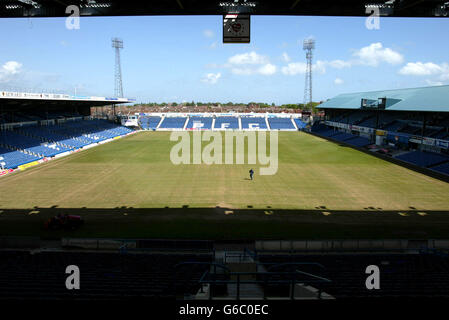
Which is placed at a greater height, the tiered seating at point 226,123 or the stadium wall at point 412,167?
the tiered seating at point 226,123

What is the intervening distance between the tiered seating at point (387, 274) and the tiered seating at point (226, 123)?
76.3m

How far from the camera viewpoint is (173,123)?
90125 mm

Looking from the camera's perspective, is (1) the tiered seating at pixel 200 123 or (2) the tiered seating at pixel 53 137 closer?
(2) the tiered seating at pixel 53 137

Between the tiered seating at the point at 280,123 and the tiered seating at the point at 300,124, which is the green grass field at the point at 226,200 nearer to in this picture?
the tiered seating at the point at 280,123

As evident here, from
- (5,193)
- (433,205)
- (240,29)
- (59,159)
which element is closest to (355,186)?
(433,205)

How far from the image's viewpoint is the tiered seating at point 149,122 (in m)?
87.3

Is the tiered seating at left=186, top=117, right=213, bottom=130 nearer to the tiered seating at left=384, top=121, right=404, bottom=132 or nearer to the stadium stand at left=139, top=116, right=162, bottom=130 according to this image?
the stadium stand at left=139, top=116, right=162, bottom=130

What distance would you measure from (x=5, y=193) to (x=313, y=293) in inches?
1058

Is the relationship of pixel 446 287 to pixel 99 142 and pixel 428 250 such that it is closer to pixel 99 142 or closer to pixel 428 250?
pixel 428 250

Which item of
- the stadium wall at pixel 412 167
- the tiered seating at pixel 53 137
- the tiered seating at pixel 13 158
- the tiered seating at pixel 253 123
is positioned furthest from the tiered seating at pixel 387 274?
the tiered seating at pixel 253 123

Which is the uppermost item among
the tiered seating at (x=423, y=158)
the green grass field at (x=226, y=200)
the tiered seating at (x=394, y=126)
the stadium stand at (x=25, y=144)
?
the tiered seating at (x=394, y=126)

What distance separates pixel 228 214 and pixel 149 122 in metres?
78.3

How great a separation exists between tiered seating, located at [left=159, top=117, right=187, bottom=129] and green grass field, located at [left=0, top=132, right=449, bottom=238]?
50.9 meters

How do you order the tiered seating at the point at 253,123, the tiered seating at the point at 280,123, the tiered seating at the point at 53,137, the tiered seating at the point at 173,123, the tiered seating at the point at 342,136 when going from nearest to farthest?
1. the tiered seating at the point at 53,137
2. the tiered seating at the point at 342,136
3. the tiered seating at the point at 280,123
4. the tiered seating at the point at 253,123
5. the tiered seating at the point at 173,123
